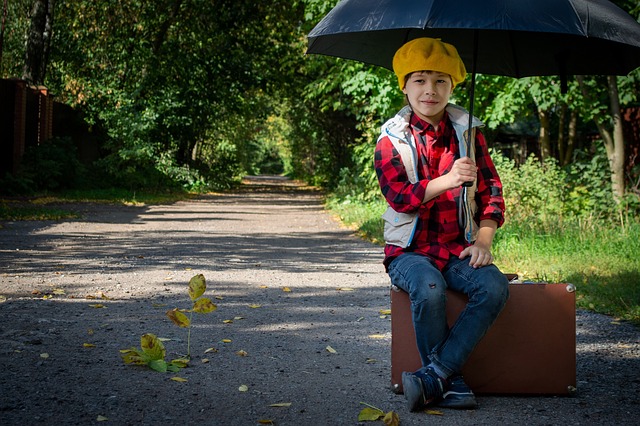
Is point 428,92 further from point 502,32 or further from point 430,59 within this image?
point 502,32

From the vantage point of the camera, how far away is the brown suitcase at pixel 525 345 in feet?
11.6

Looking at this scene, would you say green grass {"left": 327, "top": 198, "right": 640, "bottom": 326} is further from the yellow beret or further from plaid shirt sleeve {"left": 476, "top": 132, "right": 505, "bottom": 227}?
the yellow beret

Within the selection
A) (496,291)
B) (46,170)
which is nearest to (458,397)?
(496,291)

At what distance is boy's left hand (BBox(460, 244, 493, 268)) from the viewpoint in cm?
343

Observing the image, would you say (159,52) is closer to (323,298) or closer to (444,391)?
(323,298)

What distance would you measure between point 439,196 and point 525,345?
0.77 metres

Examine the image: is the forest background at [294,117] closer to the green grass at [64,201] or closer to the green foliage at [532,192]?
the green foliage at [532,192]

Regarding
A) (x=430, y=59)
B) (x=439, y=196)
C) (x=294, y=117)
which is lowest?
(x=439, y=196)

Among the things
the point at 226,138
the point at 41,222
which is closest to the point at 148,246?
the point at 41,222

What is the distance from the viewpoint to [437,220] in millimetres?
3562

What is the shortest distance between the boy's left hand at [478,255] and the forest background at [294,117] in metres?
2.33

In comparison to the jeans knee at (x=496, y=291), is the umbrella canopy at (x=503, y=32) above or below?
above

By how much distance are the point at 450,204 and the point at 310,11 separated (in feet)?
38.9

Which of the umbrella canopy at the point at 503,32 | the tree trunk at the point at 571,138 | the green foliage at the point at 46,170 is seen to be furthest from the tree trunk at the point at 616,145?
the green foliage at the point at 46,170
